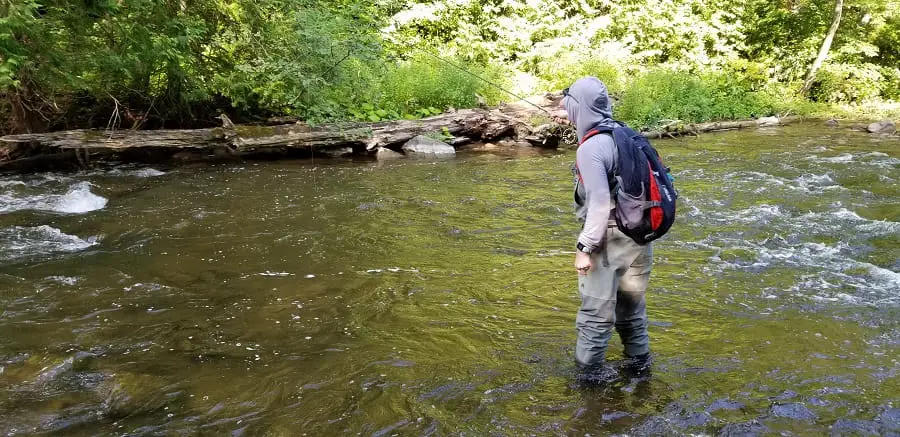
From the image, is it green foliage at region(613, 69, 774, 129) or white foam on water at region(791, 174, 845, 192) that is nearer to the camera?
white foam on water at region(791, 174, 845, 192)

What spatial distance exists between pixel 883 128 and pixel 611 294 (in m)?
16.8

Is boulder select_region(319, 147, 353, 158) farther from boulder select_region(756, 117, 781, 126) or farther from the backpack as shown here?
boulder select_region(756, 117, 781, 126)

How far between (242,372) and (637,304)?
2.74 metres

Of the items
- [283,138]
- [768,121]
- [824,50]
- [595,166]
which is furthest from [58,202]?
[824,50]

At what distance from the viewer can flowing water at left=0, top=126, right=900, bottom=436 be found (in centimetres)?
373

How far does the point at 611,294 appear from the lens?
387cm

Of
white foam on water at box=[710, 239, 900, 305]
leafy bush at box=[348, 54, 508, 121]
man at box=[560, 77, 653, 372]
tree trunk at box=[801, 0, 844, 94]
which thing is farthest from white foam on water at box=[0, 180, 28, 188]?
tree trunk at box=[801, 0, 844, 94]

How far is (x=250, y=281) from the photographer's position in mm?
6020

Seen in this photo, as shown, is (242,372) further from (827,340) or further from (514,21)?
(514,21)

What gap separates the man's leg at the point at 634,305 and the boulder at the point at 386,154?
10.2m

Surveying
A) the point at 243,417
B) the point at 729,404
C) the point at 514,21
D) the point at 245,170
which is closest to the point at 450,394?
the point at 243,417

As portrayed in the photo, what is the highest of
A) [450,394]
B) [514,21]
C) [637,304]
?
[514,21]

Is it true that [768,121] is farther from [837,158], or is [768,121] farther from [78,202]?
[78,202]

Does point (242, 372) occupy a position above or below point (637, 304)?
below
